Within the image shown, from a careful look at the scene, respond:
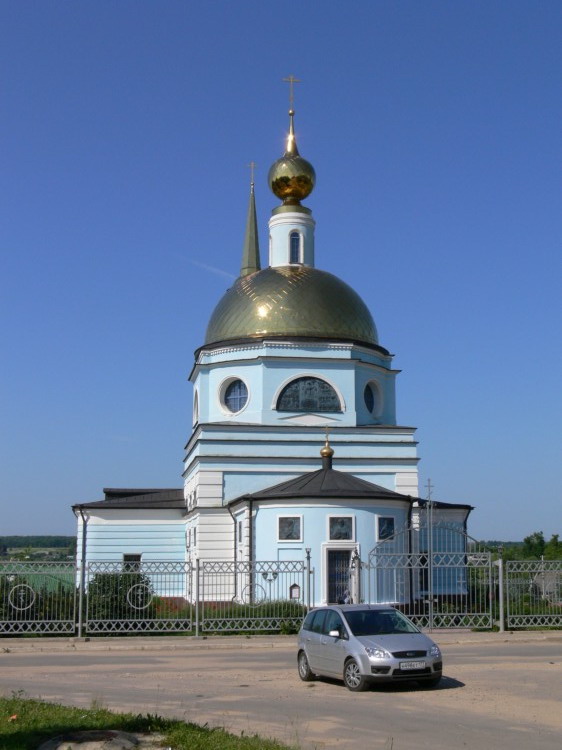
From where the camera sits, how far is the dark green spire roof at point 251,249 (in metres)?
41.8

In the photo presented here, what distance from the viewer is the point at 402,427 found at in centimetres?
3111

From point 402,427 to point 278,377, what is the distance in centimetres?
437

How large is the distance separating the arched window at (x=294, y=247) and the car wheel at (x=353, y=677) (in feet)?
80.1

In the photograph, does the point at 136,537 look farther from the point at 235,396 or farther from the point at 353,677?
the point at 353,677

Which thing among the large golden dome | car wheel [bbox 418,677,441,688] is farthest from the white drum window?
car wheel [bbox 418,677,441,688]

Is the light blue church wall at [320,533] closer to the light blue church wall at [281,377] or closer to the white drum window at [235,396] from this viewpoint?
the light blue church wall at [281,377]

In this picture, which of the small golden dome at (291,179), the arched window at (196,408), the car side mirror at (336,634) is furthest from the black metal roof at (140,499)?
the car side mirror at (336,634)

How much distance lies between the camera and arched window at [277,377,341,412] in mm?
31688

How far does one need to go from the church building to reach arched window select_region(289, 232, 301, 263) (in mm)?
37

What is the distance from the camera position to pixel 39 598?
1936cm

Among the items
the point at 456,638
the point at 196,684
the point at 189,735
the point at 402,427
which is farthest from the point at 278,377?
the point at 189,735

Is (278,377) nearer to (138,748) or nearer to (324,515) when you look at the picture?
(324,515)

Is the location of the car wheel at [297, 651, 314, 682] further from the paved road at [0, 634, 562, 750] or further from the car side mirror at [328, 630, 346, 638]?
the car side mirror at [328, 630, 346, 638]

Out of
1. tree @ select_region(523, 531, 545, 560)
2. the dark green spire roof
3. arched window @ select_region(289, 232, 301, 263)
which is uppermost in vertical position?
the dark green spire roof
